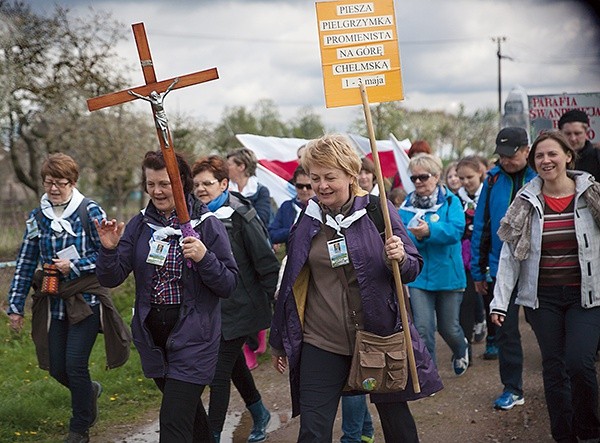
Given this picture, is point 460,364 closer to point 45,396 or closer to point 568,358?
point 568,358

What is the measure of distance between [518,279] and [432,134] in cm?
4492

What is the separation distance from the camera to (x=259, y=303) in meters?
Result: 5.75

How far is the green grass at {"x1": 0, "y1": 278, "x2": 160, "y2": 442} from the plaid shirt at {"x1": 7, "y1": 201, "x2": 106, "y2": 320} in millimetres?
1073

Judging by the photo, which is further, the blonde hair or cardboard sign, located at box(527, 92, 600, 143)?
cardboard sign, located at box(527, 92, 600, 143)

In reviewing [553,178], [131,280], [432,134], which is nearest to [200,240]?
[553,178]

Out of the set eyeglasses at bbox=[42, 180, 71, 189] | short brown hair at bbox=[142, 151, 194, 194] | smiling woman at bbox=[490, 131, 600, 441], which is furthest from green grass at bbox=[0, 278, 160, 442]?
smiling woman at bbox=[490, 131, 600, 441]

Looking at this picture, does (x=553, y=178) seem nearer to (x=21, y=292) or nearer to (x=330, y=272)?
(x=330, y=272)

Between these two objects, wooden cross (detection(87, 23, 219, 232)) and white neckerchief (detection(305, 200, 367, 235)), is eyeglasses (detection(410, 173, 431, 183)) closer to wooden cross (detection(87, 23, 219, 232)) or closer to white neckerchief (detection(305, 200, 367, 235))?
white neckerchief (detection(305, 200, 367, 235))

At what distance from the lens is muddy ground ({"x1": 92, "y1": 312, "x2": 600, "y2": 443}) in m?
6.02

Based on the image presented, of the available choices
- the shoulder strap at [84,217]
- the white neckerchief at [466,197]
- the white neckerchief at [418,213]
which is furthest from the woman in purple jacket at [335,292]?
the white neckerchief at [466,197]

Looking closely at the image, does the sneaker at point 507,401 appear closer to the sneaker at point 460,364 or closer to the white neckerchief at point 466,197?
the sneaker at point 460,364

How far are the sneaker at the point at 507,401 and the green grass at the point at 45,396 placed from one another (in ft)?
9.11

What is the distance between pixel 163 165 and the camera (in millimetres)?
4590

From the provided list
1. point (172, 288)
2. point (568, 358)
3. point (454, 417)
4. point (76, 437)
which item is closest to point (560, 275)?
point (568, 358)
